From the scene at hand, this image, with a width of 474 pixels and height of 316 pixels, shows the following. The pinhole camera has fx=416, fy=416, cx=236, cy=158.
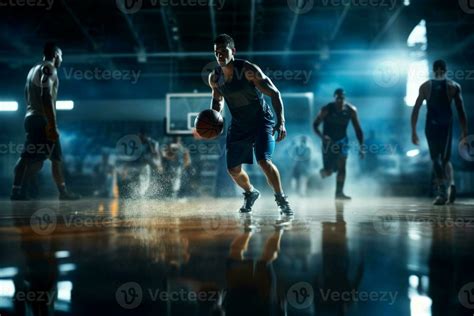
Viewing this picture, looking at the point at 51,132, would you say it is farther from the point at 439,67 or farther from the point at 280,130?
the point at 439,67

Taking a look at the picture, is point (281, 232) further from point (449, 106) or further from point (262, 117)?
point (449, 106)

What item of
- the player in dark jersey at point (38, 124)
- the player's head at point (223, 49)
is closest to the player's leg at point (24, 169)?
the player in dark jersey at point (38, 124)

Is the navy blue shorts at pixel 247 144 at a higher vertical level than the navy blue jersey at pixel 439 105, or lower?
lower

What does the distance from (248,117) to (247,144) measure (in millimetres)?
271

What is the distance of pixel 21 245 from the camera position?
7.36 ft

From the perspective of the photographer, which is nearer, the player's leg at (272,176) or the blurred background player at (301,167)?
the player's leg at (272,176)

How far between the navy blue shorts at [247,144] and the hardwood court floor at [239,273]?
1568 millimetres

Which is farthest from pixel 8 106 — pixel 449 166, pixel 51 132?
pixel 449 166

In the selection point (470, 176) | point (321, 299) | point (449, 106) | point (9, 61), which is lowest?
point (321, 299)

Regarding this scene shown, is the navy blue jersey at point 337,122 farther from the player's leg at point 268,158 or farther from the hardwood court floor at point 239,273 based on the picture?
the hardwood court floor at point 239,273

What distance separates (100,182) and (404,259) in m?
13.4

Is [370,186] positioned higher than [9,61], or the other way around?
[9,61]

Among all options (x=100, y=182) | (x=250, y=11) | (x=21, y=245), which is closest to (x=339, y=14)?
(x=250, y=11)

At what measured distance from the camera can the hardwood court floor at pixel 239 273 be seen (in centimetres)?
122
